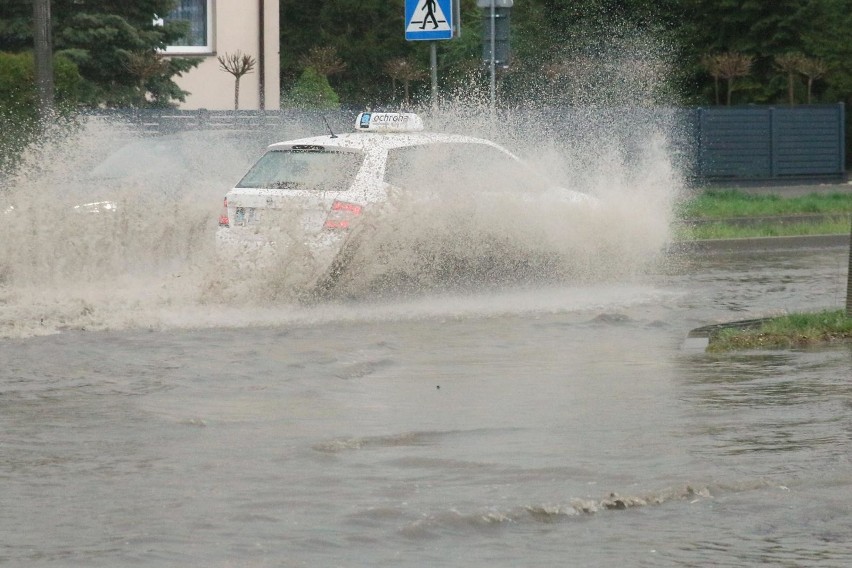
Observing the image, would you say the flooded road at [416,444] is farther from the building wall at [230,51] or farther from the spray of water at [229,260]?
the building wall at [230,51]

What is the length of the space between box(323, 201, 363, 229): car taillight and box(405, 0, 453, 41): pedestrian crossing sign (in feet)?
18.9

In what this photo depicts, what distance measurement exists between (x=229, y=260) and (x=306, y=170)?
992 mm

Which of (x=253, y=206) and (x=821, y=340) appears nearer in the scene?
(x=821, y=340)

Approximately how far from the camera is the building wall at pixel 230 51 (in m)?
34.9

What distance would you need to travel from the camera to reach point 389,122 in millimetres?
14945

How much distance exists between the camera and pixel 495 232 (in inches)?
564

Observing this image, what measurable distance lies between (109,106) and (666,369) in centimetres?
2206

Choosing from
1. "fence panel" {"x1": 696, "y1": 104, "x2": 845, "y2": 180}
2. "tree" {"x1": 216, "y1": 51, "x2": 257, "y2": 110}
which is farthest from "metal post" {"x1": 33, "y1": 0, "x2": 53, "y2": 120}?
"fence panel" {"x1": 696, "y1": 104, "x2": 845, "y2": 180}

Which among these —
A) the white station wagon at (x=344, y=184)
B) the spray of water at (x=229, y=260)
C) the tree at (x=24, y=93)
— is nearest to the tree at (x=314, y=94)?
the tree at (x=24, y=93)

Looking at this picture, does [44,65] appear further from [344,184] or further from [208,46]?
[208,46]

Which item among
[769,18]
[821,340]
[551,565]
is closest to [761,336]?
[821,340]

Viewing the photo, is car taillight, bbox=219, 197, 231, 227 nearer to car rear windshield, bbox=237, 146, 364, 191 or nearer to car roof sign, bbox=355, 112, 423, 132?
car rear windshield, bbox=237, 146, 364, 191

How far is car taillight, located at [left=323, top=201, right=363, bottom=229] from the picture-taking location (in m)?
13.4

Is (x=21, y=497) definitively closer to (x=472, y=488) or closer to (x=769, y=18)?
(x=472, y=488)
